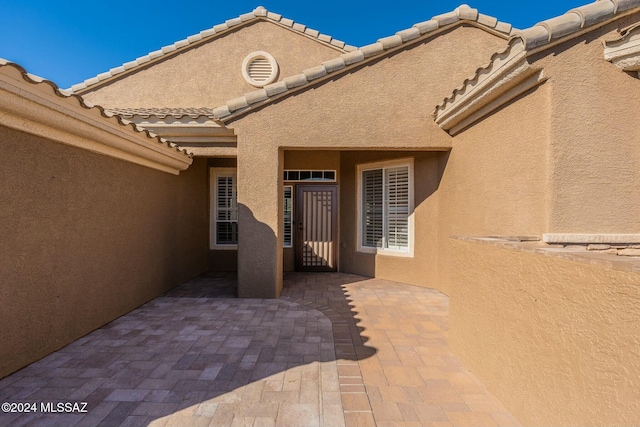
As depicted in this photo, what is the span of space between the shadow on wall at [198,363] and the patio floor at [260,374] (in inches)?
0.6

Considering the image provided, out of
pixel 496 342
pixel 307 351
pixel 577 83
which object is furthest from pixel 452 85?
pixel 307 351

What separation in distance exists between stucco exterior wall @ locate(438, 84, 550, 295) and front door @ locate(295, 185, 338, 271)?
4.13m

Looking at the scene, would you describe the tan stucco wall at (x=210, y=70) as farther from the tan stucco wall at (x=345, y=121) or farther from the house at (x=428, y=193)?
the tan stucco wall at (x=345, y=121)

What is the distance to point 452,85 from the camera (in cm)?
739

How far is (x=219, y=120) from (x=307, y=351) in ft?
Result: 17.9

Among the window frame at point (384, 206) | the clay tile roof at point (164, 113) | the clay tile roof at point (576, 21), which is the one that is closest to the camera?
the clay tile roof at point (576, 21)

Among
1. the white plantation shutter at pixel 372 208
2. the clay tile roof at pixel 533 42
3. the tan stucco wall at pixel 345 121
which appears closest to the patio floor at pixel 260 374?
the tan stucco wall at pixel 345 121

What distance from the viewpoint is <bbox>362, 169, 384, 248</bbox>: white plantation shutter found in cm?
952

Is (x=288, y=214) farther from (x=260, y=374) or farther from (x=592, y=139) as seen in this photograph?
(x=592, y=139)

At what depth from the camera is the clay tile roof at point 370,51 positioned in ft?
23.0

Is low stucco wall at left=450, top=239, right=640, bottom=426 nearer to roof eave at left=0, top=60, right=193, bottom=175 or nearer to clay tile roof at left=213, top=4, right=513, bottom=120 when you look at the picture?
clay tile roof at left=213, top=4, right=513, bottom=120

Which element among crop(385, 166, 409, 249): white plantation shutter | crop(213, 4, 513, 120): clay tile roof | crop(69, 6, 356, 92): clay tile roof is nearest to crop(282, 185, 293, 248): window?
crop(385, 166, 409, 249): white plantation shutter

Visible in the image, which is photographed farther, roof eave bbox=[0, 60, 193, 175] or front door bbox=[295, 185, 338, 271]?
front door bbox=[295, 185, 338, 271]

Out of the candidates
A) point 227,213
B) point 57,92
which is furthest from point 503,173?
point 227,213
